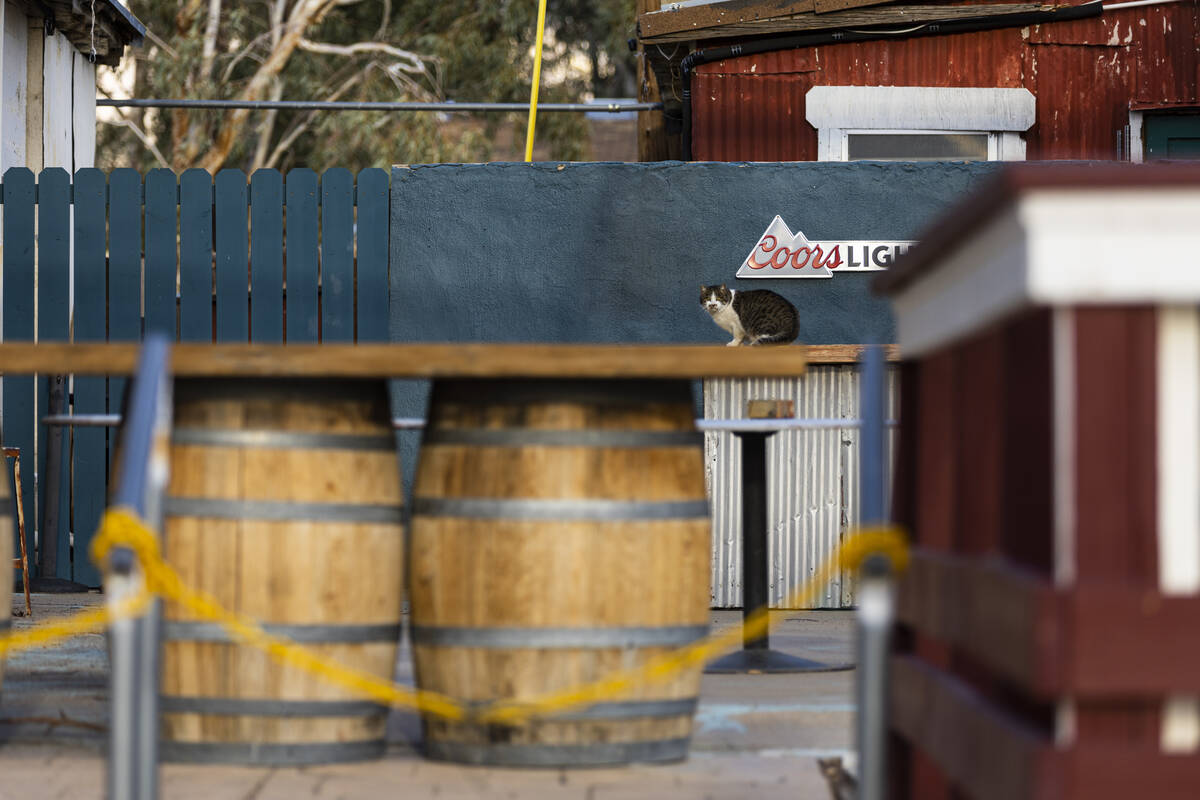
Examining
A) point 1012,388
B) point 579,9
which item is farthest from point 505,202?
point 579,9

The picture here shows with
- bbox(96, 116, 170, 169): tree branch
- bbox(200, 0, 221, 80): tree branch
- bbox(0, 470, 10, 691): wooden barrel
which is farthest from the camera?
bbox(96, 116, 170, 169): tree branch

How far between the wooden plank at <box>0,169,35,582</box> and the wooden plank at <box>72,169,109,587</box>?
0.81ft

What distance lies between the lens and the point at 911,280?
3.14 m

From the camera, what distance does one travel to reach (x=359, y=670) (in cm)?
382

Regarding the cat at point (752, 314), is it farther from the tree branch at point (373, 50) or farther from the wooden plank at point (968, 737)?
the tree branch at point (373, 50)

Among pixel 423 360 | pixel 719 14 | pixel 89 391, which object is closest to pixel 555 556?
pixel 423 360

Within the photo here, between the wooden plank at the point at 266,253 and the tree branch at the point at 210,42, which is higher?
the tree branch at the point at 210,42

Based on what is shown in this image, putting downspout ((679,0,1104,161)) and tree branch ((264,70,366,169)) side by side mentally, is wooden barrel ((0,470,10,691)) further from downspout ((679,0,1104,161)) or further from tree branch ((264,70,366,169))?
tree branch ((264,70,366,169))

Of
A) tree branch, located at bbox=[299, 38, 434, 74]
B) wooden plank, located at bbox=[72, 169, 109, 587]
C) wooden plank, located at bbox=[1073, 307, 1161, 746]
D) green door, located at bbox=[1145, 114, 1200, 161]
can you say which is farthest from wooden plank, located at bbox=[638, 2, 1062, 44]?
tree branch, located at bbox=[299, 38, 434, 74]

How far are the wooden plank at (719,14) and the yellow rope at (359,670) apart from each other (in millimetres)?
7627

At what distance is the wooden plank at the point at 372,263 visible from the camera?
8500 millimetres

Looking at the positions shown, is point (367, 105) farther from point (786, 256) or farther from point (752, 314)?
point (752, 314)

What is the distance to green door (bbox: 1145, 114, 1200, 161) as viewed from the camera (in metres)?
10.5

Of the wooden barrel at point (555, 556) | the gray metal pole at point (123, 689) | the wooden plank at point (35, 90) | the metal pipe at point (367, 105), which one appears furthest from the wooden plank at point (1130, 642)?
the wooden plank at point (35, 90)
